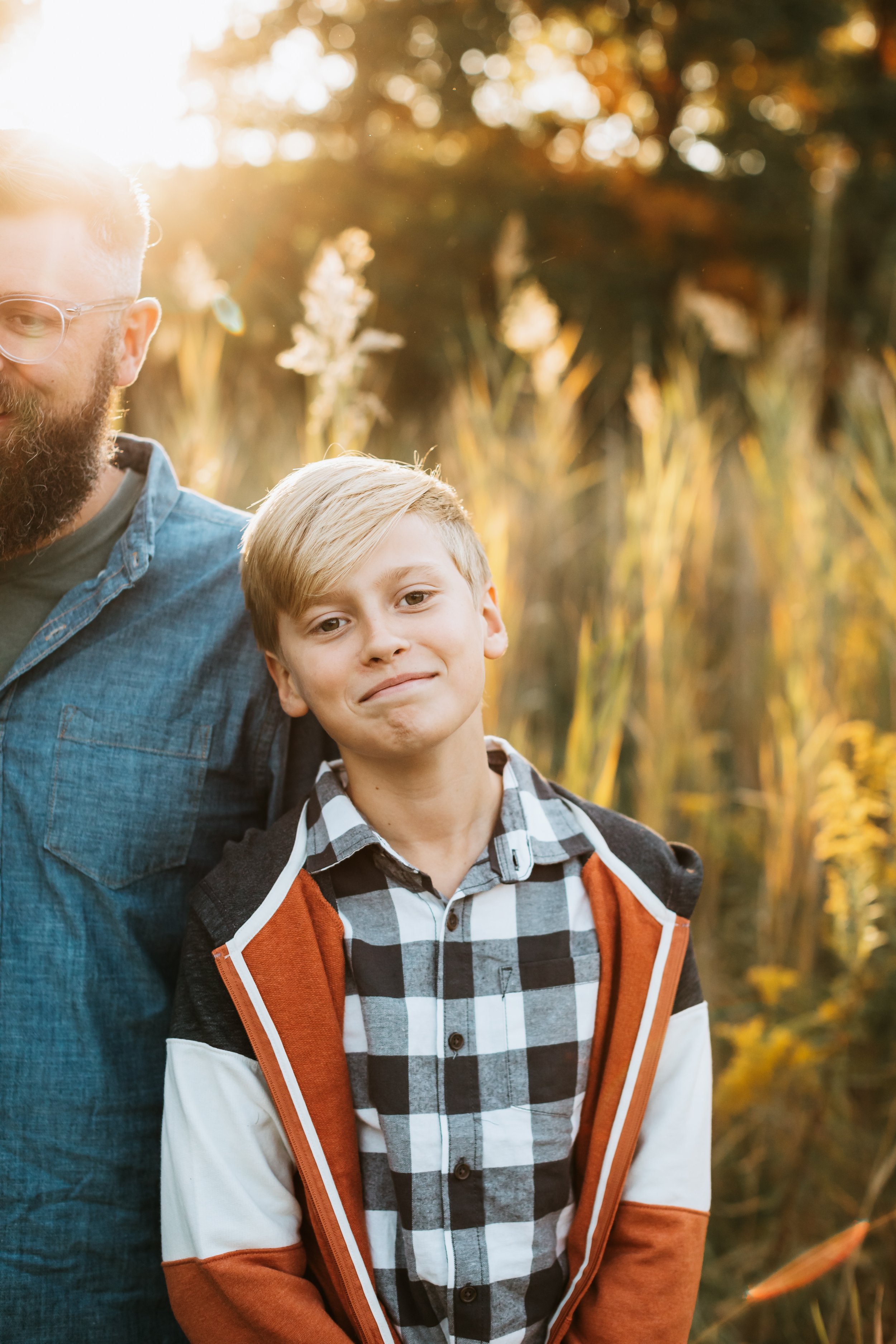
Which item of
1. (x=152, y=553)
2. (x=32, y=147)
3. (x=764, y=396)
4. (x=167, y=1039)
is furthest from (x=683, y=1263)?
(x=764, y=396)

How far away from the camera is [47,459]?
50.3 inches

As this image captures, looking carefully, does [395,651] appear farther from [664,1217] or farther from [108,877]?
[664,1217]

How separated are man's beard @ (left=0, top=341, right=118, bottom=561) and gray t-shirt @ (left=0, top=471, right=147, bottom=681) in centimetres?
3

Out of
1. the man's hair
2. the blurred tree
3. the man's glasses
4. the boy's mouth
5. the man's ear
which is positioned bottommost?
the boy's mouth

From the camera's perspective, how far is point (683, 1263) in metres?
1.14

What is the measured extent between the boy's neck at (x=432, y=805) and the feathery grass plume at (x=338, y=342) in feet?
1.76

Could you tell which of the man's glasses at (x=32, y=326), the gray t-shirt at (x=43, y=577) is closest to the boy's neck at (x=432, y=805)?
the gray t-shirt at (x=43, y=577)

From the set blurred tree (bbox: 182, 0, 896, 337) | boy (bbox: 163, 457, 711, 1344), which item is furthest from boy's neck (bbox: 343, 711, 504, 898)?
blurred tree (bbox: 182, 0, 896, 337)

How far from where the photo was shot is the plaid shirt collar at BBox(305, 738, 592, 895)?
117cm

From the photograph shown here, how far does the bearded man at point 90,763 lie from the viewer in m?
1.25

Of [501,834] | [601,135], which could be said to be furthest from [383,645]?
[601,135]

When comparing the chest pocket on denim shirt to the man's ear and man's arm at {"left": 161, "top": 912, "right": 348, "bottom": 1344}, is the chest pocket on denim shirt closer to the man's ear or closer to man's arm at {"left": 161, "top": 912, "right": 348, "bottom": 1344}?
man's arm at {"left": 161, "top": 912, "right": 348, "bottom": 1344}

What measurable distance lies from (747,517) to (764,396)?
0.43 m

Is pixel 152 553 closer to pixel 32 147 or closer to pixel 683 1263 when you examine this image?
pixel 32 147
